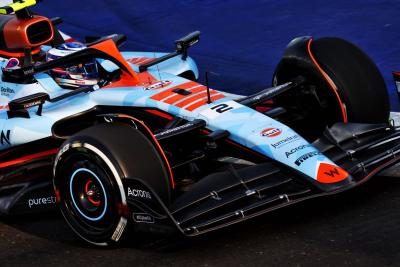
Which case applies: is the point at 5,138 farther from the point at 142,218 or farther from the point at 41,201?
the point at 142,218

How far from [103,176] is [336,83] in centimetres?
199

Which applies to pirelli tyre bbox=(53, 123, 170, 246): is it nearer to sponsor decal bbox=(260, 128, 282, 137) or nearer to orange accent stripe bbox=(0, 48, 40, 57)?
sponsor decal bbox=(260, 128, 282, 137)

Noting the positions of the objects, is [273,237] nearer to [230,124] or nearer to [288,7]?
[230,124]

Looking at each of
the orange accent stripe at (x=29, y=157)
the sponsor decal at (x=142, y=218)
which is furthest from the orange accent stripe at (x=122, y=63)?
the sponsor decal at (x=142, y=218)

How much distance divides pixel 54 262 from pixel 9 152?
1.52m

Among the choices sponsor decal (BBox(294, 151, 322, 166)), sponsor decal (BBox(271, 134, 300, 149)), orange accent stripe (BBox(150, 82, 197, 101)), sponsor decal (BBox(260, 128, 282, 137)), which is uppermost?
orange accent stripe (BBox(150, 82, 197, 101))

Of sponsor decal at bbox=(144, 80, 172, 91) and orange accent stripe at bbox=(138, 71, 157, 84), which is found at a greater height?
orange accent stripe at bbox=(138, 71, 157, 84)

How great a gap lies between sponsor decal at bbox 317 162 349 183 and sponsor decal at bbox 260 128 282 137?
1.44ft

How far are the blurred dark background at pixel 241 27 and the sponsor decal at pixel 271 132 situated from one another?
8.88ft

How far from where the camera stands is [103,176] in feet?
18.2

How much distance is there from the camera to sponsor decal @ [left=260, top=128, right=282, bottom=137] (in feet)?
19.4

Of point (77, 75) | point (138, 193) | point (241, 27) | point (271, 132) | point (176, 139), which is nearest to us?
point (138, 193)

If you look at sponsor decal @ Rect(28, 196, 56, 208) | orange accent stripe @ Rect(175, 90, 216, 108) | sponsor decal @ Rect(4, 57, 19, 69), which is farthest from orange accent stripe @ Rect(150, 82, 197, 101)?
sponsor decal @ Rect(4, 57, 19, 69)

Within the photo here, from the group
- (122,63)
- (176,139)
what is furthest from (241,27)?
(176,139)
